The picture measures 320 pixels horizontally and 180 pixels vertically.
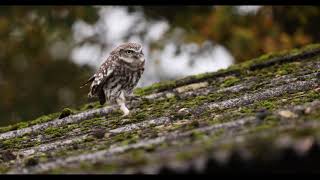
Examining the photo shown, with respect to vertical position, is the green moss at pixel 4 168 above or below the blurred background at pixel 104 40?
below

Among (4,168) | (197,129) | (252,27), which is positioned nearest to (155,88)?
(197,129)

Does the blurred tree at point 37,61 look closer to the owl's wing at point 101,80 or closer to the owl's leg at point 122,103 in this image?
the owl's wing at point 101,80

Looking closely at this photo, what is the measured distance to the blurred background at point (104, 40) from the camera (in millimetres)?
13219

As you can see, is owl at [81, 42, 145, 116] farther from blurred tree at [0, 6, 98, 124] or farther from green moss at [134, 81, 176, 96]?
blurred tree at [0, 6, 98, 124]

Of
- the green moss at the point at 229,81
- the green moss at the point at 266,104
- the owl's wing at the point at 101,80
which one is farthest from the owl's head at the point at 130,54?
the green moss at the point at 266,104

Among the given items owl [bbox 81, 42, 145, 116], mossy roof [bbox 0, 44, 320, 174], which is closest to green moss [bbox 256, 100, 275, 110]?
mossy roof [bbox 0, 44, 320, 174]

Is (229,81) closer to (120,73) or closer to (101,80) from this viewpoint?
(120,73)

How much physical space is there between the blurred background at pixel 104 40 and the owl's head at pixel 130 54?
7.04m

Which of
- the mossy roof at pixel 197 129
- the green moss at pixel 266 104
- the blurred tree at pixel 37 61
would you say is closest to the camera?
the mossy roof at pixel 197 129

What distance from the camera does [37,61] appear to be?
561 inches

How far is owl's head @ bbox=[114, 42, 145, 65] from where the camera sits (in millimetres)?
5984

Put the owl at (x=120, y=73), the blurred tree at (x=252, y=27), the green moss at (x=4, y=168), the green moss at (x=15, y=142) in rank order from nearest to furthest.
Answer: the green moss at (x=4, y=168) → the green moss at (x=15, y=142) → the owl at (x=120, y=73) → the blurred tree at (x=252, y=27)

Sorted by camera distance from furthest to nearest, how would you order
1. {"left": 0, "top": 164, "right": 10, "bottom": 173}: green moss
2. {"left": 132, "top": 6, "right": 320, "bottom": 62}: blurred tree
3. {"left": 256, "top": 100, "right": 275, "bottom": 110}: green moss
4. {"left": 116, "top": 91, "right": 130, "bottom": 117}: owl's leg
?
{"left": 132, "top": 6, "right": 320, "bottom": 62}: blurred tree
{"left": 116, "top": 91, "right": 130, "bottom": 117}: owl's leg
{"left": 256, "top": 100, "right": 275, "bottom": 110}: green moss
{"left": 0, "top": 164, "right": 10, "bottom": 173}: green moss

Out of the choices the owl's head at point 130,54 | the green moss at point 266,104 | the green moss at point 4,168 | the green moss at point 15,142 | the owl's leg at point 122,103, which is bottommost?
the green moss at point 4,168
